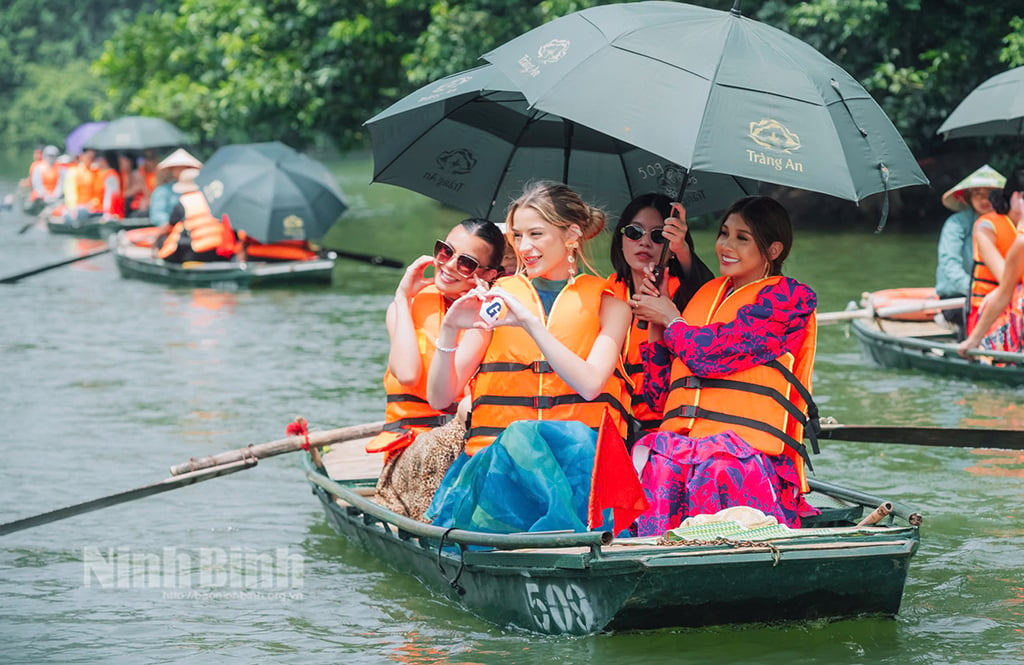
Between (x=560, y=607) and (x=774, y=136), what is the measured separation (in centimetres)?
177

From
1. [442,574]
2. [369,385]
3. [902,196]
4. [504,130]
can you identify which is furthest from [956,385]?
[902,196]

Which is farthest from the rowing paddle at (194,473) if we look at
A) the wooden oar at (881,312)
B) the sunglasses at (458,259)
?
the wooden oar at (881,312)

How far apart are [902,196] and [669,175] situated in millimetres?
15773

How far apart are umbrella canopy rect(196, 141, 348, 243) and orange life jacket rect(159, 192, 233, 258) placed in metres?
0.47

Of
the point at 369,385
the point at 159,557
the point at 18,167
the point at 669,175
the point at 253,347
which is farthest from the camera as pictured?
the point at 18,167

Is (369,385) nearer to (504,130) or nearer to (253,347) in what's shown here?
(253,347)

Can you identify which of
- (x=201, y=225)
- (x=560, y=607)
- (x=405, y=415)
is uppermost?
(x=201, y=225)

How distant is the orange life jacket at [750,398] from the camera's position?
5145mm

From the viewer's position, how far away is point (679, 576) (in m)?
4.78

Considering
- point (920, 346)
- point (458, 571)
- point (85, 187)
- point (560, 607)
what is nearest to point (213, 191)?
point (920, 346)

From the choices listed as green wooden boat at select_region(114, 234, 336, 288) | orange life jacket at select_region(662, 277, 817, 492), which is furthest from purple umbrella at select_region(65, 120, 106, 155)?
orange life jacket at select_region(662, 277, 817, 492)

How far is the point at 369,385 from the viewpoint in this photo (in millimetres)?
10602

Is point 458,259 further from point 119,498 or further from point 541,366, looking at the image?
point 119,498

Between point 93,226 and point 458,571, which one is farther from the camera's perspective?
point 93,226
